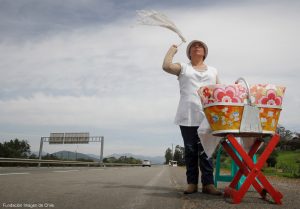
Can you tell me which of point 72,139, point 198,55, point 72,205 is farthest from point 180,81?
point 72,139

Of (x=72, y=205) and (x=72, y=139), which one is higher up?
(x=72, y=139)

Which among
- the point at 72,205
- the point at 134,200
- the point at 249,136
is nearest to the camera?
the point at 72,205

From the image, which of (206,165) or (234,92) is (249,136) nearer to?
(234,92)

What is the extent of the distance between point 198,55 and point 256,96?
4.97 feet

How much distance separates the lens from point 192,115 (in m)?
4.96

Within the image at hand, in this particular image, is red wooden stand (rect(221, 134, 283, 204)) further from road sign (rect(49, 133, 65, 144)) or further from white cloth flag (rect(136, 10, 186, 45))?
road sign (rect(49, 133, 65, 144))

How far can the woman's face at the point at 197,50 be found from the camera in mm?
5277

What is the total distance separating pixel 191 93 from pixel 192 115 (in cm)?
32

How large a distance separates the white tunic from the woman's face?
0.18 meters

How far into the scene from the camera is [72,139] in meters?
54.0

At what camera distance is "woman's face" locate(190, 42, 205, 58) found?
5277mm

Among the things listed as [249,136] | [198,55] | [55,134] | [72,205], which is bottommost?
[72,205]

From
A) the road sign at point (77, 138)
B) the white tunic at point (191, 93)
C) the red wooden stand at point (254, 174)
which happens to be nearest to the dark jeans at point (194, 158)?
the white tunic at point (191, 93)

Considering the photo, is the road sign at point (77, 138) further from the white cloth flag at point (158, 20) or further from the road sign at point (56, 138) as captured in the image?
the white cloth flag at point (158, 20)
